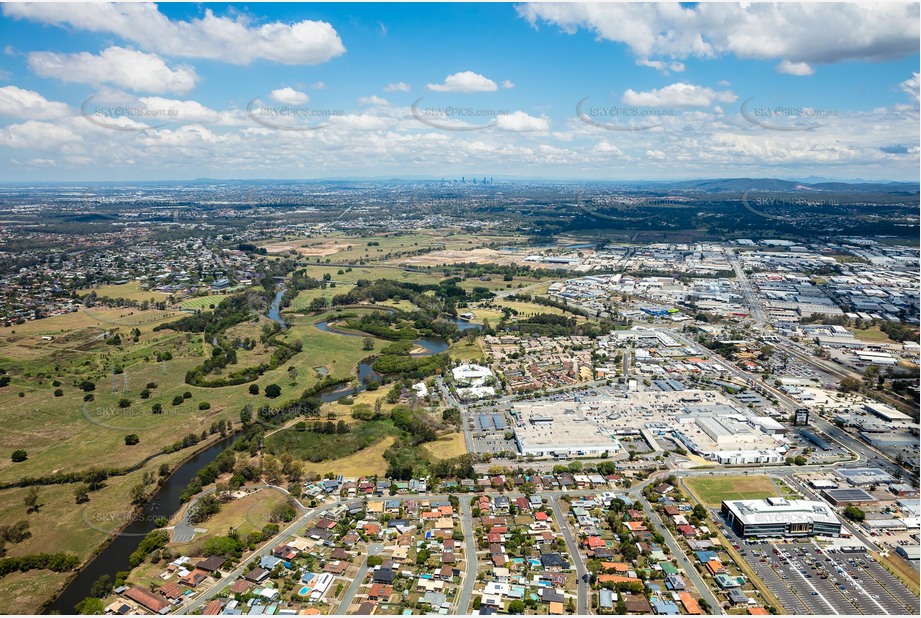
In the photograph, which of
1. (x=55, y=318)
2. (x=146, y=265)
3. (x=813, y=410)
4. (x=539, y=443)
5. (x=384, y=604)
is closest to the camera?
(x=384, y=604)

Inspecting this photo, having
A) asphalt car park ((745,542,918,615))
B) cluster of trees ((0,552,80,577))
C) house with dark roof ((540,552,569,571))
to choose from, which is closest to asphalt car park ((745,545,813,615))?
asphalt car park ((745,542,918,615))

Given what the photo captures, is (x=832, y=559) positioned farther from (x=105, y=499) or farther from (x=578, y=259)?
(x=578, y=259)

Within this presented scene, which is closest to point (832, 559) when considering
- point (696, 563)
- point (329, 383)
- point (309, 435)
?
point (696, 563)

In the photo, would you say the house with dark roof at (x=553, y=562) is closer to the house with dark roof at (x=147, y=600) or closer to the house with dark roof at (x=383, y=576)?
the house with dark roof at (x=383, y=576)

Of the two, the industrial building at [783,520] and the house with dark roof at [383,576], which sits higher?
the industrial building at [783,520]

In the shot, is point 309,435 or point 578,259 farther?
point 578,259

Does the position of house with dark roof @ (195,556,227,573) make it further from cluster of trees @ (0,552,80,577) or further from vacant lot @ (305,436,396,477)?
vacant lot @ (305,436,396,477)

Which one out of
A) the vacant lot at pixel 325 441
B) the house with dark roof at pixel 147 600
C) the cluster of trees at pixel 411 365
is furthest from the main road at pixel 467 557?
the cluster of trees at pixel 411 365
